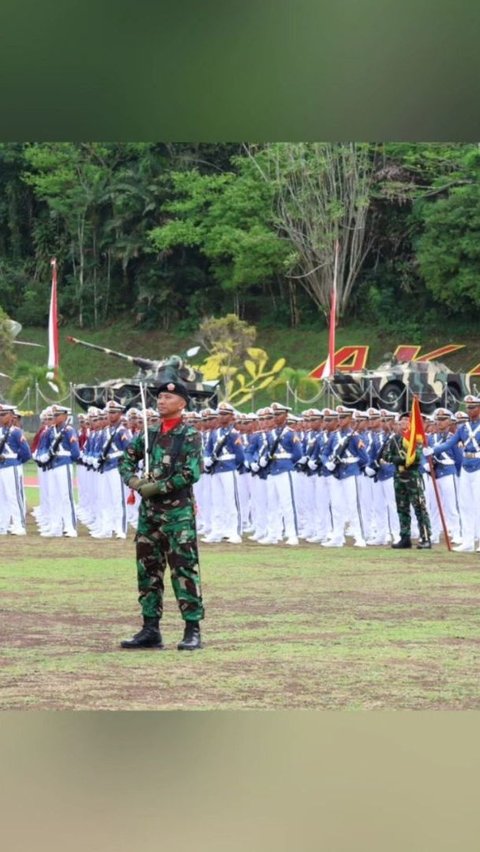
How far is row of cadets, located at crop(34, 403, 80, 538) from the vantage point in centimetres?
1384

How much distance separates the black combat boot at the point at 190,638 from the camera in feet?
24.0

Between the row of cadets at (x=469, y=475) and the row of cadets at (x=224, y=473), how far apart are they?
188 cm

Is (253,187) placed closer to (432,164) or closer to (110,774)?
(432,164)

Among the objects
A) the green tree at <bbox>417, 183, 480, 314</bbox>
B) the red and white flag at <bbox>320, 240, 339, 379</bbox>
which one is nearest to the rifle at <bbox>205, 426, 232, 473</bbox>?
the red and white flag at <bbox>320, 240, 339, 379</bbox>

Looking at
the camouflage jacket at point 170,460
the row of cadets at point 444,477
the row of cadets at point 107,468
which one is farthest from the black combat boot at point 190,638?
the row of cadets at point 107,468

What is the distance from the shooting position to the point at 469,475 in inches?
519

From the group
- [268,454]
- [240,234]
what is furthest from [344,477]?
[240,234]

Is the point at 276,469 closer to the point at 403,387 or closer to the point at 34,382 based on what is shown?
the point at 403,387

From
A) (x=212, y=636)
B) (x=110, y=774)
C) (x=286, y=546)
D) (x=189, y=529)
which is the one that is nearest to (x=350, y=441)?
(x=286, y=546)

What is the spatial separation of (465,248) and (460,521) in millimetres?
20383

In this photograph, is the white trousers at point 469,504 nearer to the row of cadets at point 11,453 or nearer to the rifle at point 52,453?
A: the rifle at point 52,453

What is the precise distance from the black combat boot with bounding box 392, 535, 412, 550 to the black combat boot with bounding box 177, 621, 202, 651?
6.55 m

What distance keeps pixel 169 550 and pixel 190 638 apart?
1.82 ft

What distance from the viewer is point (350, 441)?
13914mm
